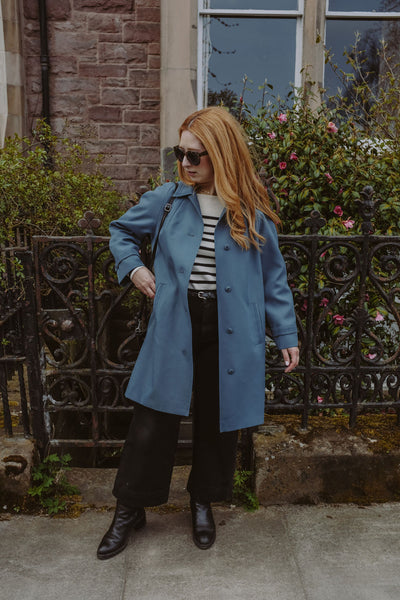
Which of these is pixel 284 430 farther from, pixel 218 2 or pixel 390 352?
pixel 218 2

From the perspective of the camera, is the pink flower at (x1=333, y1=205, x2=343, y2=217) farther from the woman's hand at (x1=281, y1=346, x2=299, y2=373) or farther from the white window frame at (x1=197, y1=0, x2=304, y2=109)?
the white window frame at (x1=197, y1=0, x2=304, y2=109)

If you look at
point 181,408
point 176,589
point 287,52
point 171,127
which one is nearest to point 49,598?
point 176,589

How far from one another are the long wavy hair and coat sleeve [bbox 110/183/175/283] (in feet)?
0.97

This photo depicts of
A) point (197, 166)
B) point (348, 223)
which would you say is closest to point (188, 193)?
point (197, 166)

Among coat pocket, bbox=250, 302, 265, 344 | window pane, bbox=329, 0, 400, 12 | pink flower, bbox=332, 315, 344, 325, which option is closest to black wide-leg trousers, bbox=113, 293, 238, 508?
coat pocket, bbox=250, 302, 265, 344

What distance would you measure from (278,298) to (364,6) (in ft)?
15.4

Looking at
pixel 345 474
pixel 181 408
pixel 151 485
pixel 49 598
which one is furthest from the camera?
pixel 345 474

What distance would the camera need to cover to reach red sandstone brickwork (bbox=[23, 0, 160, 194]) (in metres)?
5.59

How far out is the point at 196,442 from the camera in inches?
95.0

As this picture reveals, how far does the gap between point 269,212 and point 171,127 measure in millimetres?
3574

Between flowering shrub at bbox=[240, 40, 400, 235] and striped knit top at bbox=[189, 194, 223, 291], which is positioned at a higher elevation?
flowering shrub at bbox=[240, 40, 400, 235]

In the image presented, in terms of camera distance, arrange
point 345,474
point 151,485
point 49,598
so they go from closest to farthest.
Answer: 1. point 49,598
2. point 151,485
3. point 345,474

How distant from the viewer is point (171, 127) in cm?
549

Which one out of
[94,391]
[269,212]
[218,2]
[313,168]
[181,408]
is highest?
[218,2]
